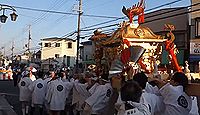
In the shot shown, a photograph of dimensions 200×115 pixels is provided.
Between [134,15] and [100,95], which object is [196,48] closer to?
[134,15]

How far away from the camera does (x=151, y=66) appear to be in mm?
12805

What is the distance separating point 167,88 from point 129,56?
5.21 meters

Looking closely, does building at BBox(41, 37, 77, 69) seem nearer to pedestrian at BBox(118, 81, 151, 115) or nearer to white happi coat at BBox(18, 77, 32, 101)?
white happi coat at BBox(18, 77, 32, 101)

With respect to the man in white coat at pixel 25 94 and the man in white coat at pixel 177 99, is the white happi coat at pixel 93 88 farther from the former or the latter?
the man in white coat at pixel 25 94

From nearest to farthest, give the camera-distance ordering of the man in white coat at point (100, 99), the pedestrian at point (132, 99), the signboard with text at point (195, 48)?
the pedestrian at point (132, 99) → the man in white coat at point (100, 99) → the signboard with text at point (195, 48)

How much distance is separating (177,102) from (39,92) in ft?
24.4

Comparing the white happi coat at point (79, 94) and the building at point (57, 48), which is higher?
the building at point (57, 48)

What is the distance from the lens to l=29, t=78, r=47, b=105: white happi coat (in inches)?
479

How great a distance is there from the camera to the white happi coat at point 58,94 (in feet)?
34.8

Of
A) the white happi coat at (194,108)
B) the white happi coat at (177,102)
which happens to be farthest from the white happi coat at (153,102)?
the white happi coat at (194,108)

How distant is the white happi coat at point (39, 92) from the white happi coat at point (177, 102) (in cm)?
726

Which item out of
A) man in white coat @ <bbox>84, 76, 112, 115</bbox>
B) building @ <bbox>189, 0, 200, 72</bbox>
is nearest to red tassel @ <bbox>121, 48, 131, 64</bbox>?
man in white coat @ <bbox>84, 76, 112, 115</bbox>

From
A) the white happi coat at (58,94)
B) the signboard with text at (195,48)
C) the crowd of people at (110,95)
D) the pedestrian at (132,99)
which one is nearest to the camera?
the pedestrian at (132,99)

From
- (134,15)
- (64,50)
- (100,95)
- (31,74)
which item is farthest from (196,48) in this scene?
(64,50)
